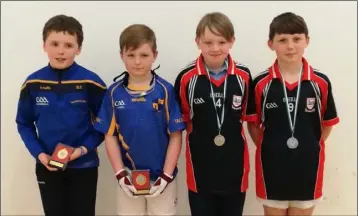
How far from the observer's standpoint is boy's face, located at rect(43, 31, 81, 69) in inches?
69.3

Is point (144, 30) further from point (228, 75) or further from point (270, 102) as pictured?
point (270, 102)

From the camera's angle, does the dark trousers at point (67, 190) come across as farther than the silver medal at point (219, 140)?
Yes

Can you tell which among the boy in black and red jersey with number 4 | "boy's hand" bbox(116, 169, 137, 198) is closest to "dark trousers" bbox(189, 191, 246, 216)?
the boy in black and red jersey with number 4

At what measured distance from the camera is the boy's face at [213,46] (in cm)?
170

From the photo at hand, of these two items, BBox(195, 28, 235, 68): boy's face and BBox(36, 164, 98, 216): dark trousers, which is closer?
BBox(195, 28, 235, 68): boy's face

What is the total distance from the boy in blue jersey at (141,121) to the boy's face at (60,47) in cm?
21

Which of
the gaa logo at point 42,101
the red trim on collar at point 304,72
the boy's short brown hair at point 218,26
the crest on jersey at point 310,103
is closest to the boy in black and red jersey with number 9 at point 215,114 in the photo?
the boy's short brown hair at point 218,26

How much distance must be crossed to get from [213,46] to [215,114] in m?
0.27

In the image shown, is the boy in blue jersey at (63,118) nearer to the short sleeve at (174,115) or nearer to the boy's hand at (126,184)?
the boy's hand at (126,184)

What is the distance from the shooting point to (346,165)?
7.55 ft

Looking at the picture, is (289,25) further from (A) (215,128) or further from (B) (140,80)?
(B) (140,80)

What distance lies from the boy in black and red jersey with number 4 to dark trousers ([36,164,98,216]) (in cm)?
75

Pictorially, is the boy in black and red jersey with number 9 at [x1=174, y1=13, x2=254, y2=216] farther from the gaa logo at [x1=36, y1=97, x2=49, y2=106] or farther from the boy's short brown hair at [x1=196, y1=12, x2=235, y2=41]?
the gaa logo at [x1=36, y1=97, x2=49, y2=106]

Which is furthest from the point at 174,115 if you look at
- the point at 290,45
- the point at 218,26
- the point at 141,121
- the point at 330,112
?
the point at 330,112
